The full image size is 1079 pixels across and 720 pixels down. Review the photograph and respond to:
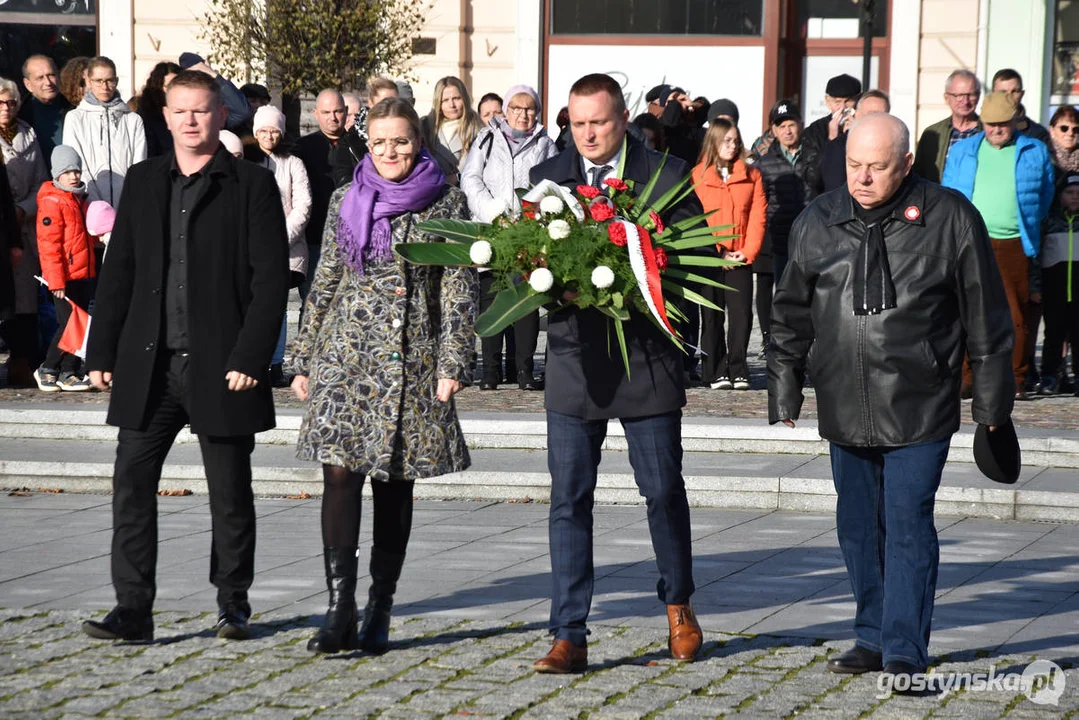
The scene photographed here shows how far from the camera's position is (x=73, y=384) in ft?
40.0

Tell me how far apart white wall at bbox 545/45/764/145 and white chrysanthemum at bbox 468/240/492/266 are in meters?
16.9

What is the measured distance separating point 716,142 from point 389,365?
6.83m

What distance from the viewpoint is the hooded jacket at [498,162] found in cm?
1203

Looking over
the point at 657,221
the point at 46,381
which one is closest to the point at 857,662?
the point at 657,221

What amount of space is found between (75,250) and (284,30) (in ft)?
23.9

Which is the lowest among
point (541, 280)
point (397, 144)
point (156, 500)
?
point (156, 500)

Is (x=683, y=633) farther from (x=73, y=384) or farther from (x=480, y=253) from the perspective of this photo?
(x=73, y=384)

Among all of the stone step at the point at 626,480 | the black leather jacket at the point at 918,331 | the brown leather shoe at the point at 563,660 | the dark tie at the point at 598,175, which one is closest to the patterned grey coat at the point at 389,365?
the dark tie at the point at 598,175

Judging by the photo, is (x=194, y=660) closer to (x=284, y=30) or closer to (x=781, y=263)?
(x=781, y=263)

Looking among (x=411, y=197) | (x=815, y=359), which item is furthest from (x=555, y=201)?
(x=815, y=359)

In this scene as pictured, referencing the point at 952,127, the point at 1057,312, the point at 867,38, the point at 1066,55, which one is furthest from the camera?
the point at 1066,55

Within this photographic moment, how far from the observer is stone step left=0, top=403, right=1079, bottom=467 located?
Answer: 9.73 meters

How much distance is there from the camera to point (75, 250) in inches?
467

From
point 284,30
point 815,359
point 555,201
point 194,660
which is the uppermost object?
point 284,30
